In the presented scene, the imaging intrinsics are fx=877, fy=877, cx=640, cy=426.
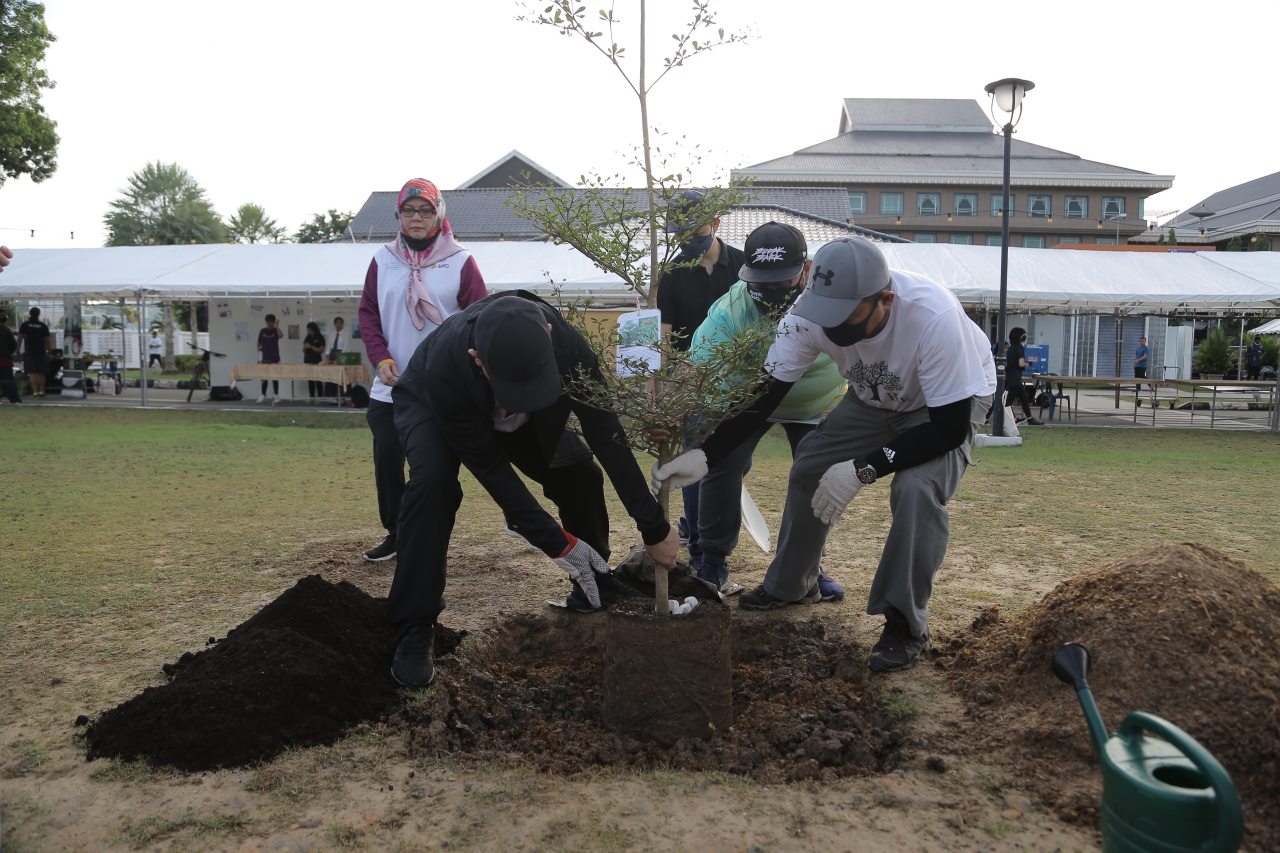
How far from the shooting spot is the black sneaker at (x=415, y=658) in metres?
3.14

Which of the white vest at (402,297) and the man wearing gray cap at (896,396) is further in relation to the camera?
the white vest at (402,297)

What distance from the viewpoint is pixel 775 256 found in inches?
145

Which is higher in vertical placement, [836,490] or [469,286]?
[469,286]

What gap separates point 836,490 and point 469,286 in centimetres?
220

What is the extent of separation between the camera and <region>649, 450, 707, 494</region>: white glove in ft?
10.1

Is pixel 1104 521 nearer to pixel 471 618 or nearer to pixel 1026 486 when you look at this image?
pixel 1026 486

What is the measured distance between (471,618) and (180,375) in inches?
1339

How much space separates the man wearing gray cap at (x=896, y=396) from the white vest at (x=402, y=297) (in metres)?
1.74

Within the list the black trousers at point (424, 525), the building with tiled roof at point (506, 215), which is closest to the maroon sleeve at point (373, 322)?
the black trousers at point (424, 525)

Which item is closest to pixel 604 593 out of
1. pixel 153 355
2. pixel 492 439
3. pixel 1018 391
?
pixel 492 439

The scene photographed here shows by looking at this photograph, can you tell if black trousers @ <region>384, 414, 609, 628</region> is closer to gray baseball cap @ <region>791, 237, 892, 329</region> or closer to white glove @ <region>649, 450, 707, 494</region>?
white glove @ <region>649, 450, 707, 494</region>

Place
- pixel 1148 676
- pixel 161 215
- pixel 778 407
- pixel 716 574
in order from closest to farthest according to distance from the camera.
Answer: pixel 1148 676 → pixel 778 407 → pixel 716 574 → pixel 161 215

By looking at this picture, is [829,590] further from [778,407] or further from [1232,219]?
[1232,219]

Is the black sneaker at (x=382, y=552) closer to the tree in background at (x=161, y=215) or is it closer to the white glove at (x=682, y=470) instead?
the white glove at (x=682, y=470)
